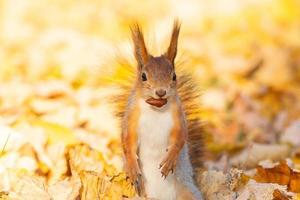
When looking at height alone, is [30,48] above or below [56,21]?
below

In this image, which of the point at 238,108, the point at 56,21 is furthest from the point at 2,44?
the point at 238,108

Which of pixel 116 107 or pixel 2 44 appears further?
pixel 2 44

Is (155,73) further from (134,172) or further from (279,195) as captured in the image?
(279,195)

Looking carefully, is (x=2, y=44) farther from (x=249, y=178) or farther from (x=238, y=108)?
(x=249, y=178)

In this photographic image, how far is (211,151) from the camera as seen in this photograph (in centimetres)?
488

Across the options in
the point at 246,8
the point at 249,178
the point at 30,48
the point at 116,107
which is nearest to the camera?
the point at 249,178

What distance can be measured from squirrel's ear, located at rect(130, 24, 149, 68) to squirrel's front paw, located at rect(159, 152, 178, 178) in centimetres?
37

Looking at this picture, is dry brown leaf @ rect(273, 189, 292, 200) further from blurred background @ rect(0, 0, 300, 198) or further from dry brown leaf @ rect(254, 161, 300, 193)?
blurred background @ rect(0, 0, 300, 198)

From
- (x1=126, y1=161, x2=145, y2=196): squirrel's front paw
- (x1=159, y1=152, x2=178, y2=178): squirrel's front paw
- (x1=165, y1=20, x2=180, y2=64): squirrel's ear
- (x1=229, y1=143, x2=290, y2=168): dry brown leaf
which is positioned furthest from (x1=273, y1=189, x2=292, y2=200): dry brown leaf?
(x1=229, y1=143, x2=290, y2=168): dry brown leaf

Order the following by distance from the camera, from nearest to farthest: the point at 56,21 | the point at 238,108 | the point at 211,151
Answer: the point at 211,151 → the point at 238,108 → the point at 56,21

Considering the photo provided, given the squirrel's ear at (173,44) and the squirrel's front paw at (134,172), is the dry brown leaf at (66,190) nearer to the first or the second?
the squirrel's front paw at (134,172)

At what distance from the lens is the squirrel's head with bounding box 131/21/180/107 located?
330cm

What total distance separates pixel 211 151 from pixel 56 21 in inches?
177

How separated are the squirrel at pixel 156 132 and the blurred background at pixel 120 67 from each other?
0.43m
